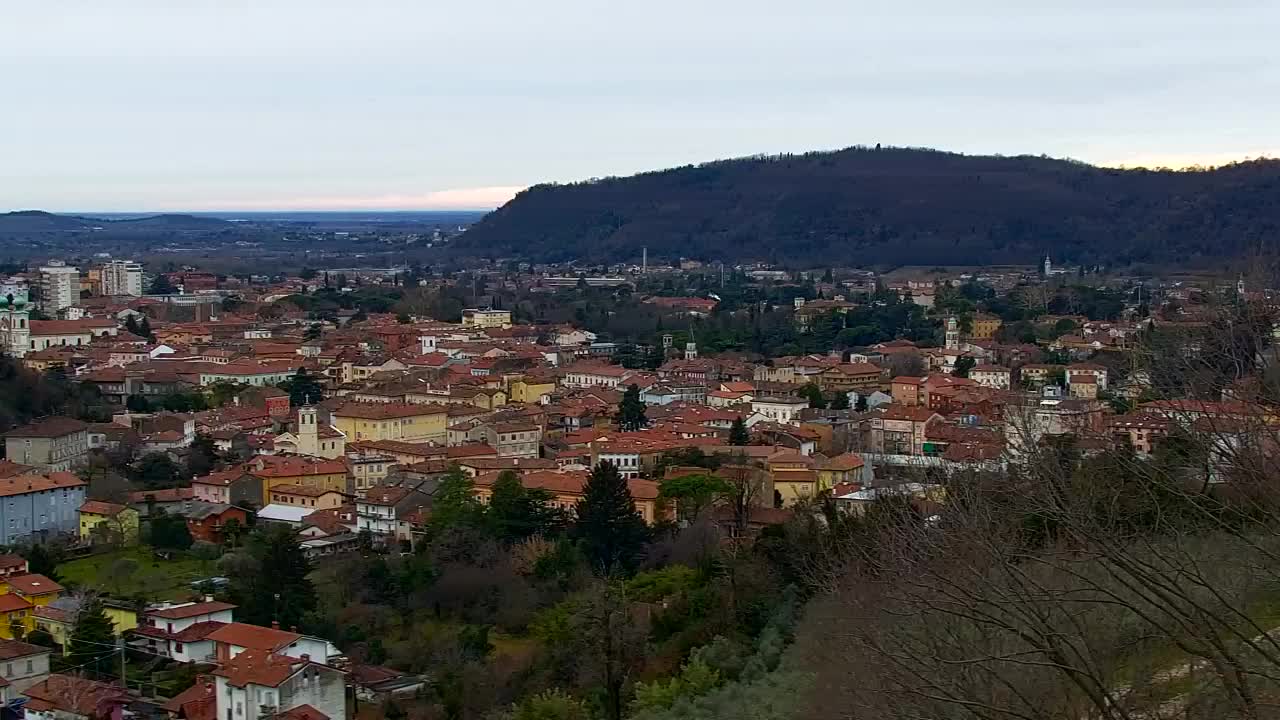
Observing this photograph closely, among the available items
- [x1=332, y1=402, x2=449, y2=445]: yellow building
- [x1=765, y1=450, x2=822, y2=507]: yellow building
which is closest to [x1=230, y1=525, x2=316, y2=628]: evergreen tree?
[x1=765, y1=450, x2=822, y2=507]: yellow building

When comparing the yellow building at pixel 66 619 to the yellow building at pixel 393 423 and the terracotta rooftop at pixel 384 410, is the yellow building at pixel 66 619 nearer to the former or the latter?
the yellow building at pixel 393 423

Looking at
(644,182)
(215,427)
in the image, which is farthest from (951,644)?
(644,182)

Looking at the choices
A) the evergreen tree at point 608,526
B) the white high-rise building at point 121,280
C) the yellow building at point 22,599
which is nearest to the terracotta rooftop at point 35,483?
the yellow building at point 22,599

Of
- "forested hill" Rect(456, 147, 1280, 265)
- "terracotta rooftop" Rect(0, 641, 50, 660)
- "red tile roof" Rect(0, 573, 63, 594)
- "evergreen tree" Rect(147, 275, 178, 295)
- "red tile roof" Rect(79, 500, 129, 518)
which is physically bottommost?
"terracotta rooftop" Rect(0, 641, 50, 660)

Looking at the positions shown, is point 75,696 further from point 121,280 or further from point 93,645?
point 121,280

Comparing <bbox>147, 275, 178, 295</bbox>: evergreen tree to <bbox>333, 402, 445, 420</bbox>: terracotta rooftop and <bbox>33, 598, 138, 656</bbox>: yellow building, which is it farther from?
<bbox>33, 598, 138, 656</bbox>: yellow building
